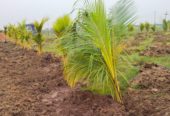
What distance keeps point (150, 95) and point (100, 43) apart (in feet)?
4.78

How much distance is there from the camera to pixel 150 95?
5.82 meters

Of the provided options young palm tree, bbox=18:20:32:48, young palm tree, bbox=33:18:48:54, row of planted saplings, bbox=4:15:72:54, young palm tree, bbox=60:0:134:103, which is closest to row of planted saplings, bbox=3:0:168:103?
young palm tree, bbox=60:0:134:103

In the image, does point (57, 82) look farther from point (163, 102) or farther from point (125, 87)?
point (163, 102)

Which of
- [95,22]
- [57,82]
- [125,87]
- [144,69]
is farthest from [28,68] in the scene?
[95,22]

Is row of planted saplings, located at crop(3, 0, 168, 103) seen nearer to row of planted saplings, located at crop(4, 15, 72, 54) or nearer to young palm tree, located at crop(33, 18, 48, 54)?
row of planted saplings, located at crop(4, 15, 72, 54)

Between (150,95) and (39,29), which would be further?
(39,29)

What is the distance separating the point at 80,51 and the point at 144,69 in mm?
2837

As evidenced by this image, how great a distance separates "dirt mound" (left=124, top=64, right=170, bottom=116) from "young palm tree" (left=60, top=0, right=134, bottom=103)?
343 millimetres

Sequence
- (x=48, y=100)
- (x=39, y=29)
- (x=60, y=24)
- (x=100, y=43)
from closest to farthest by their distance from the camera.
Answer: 1. (x=100, y=43)
2. (x=48, y=100)
3. (x=60, y=24)
4. (x=39, y=29)

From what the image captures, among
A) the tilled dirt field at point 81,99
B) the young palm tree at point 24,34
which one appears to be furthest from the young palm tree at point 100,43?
the young palm tree at point 24,34

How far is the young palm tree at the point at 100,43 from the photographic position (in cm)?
529

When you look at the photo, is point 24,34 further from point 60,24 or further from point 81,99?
point 81,99

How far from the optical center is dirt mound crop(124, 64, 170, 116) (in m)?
5.11

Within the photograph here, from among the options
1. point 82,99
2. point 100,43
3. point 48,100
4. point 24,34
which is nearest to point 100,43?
point 100,43
